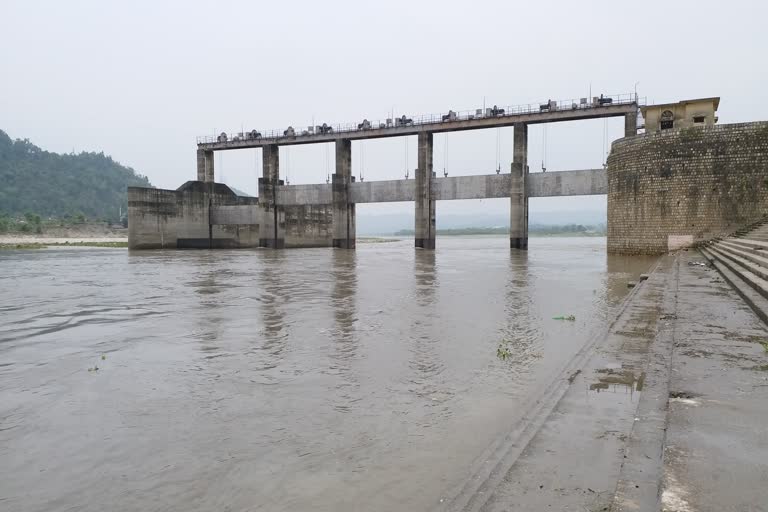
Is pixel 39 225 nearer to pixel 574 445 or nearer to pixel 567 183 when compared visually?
pixel 567 183

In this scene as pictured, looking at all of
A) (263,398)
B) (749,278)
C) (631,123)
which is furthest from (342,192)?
(263,398)

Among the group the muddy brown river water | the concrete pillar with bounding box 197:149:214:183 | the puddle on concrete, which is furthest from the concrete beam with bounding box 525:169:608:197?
the puddle on concrete

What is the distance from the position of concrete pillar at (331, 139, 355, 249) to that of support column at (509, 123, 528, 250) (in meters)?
16.7

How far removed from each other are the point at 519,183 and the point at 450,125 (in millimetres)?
8122

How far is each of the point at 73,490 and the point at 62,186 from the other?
507 ft

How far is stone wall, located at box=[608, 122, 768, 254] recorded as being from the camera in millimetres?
26625

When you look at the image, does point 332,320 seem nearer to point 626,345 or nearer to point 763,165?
point 626,345

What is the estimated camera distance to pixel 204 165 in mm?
59594

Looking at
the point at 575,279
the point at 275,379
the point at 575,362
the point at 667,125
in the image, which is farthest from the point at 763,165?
the point at 275,379

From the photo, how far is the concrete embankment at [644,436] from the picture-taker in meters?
2.79

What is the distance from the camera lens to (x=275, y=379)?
6.40 metres

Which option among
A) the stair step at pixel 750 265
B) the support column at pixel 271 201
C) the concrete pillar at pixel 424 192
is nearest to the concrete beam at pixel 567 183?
the concrete pillar at pixel 424 192

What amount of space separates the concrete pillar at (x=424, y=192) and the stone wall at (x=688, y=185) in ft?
59.0

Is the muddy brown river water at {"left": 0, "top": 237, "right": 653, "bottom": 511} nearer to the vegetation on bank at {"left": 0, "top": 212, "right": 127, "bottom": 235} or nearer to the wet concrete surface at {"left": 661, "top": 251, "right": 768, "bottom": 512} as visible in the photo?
the wet concrete surface at {"left": 661, "top": 251, "right": 768, "bottom": 512}
